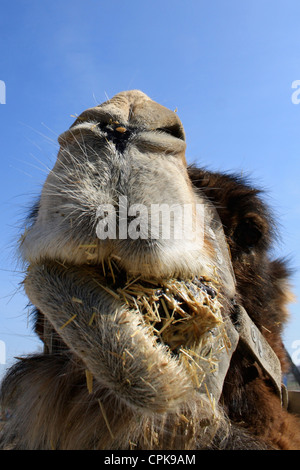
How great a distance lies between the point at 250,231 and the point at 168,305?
4.39 feet

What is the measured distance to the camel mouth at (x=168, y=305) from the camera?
1513mm

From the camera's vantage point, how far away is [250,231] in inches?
107

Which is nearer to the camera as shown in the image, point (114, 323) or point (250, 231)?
point (114, 323)

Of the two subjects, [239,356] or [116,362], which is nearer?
[116,362]

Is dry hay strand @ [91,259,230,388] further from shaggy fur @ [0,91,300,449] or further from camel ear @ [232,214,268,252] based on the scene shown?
camel ear @ [232,214,268,252]

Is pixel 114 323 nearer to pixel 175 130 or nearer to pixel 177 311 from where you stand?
pixel 177 311

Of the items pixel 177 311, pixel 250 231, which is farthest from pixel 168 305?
pixel 250 231

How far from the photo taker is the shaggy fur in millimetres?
1423

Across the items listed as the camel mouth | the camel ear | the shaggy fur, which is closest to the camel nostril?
the shaggy fur

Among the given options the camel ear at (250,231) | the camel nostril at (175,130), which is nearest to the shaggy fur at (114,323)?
the camel nostril at (175,130)
